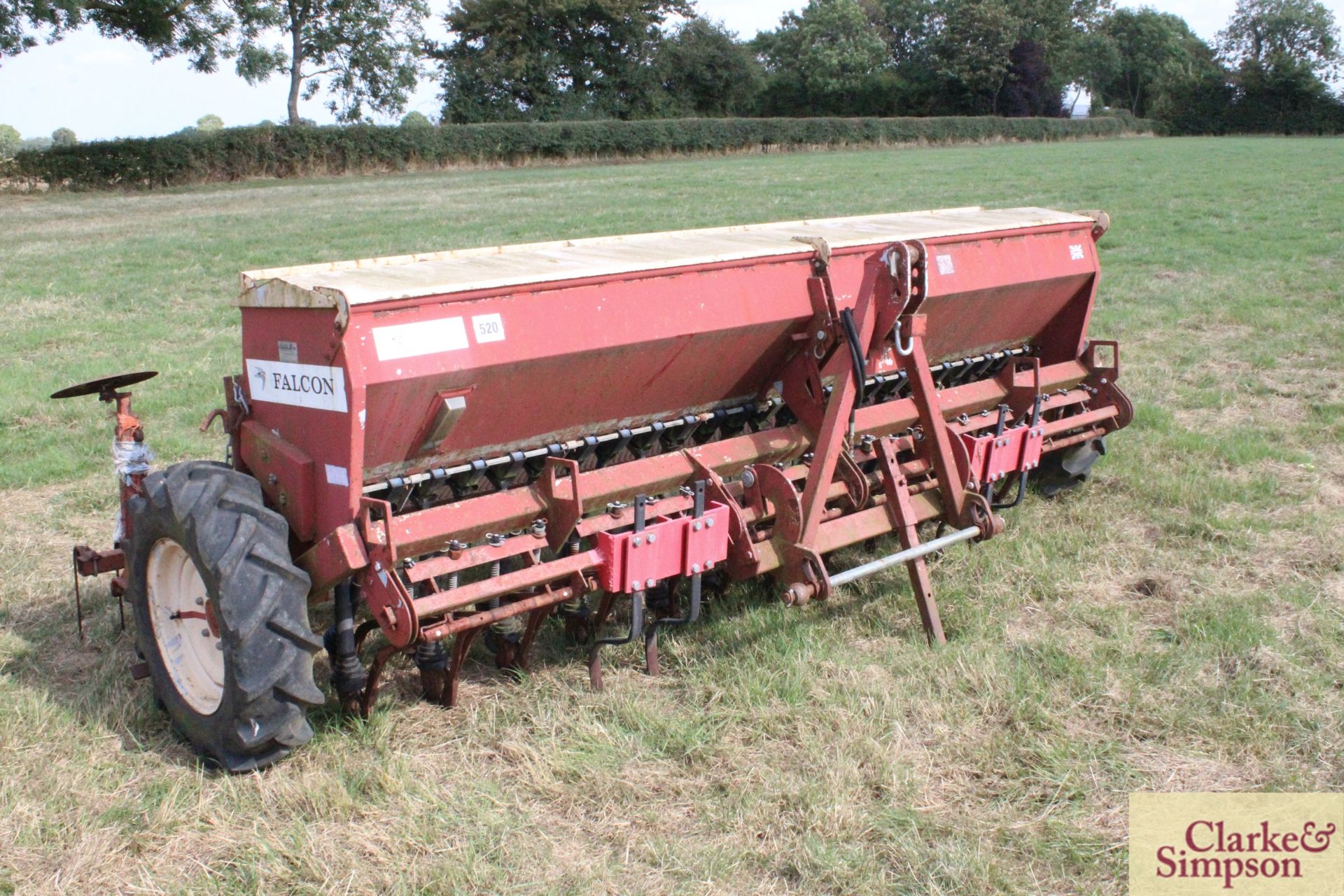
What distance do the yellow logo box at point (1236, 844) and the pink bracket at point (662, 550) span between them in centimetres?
143

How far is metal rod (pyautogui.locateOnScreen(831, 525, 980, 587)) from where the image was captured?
3967mm

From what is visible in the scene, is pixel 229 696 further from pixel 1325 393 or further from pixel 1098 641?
pixel 1325 393

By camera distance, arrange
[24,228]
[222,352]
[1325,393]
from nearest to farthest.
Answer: [1325,393], [222,352], [24,228]

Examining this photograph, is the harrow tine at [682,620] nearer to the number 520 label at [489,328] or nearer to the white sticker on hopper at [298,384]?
the number 520 label at [489,328]

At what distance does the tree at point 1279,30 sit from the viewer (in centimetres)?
8400

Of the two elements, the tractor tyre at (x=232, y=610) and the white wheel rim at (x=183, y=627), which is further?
the white wheel rim at (x=183, y=627)

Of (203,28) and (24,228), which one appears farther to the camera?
(203,28)

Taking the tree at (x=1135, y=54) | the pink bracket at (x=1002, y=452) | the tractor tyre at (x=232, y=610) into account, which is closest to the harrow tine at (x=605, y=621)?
the tractor tyre at (x=232, y=610)

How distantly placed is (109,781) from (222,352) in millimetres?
6775

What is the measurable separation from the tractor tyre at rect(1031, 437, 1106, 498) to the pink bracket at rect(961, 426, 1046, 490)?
1.06 meters

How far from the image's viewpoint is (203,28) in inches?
1345

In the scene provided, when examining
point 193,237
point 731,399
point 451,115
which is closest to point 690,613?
point 731,399

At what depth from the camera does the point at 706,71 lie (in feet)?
178

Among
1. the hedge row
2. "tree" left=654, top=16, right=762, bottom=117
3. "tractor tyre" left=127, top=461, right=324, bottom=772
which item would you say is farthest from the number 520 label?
"tree" left=654, top=16, right=762, bottom=117
